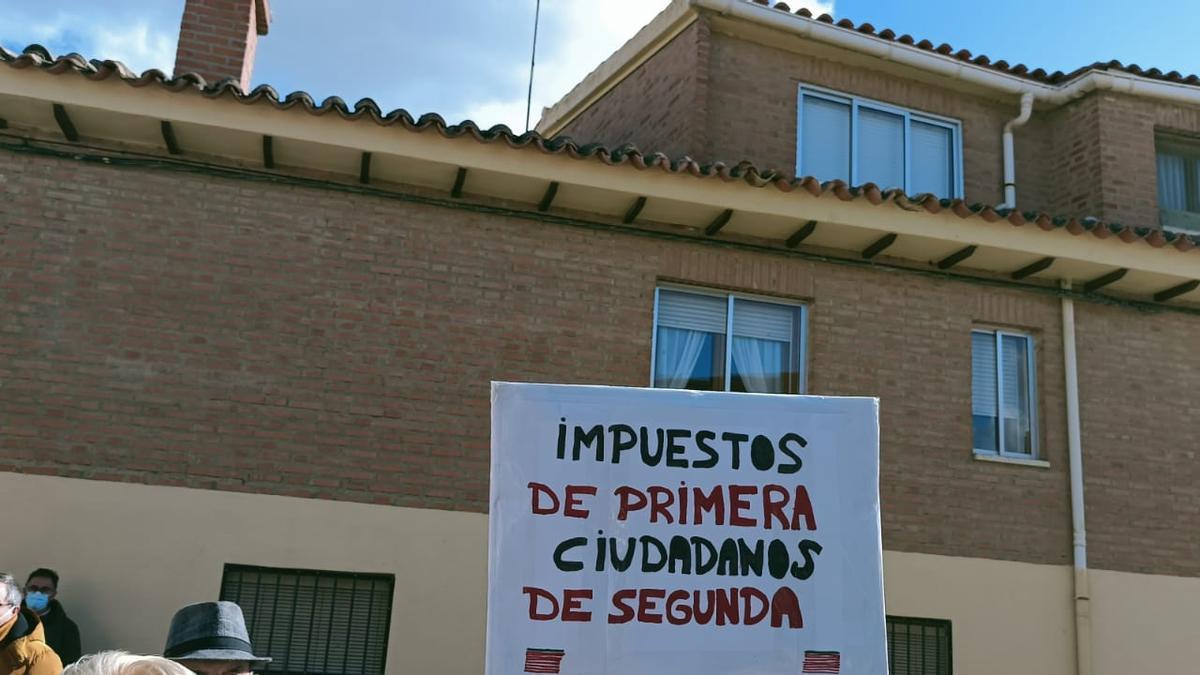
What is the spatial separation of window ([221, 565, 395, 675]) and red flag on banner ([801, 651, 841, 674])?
15.8 feet

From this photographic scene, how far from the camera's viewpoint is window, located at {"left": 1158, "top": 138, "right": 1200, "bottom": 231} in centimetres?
1283

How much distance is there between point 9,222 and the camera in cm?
859

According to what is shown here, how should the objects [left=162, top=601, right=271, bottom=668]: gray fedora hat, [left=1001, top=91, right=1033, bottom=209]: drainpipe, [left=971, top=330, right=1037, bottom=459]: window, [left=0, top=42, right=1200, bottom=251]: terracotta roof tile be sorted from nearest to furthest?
[left=162, top=601, right=271, bottom=668]: gray fedora hat < [left=0, top=42, right=1200, bottom=251]: terracotta roof tile < [left=971, top=330, right=1037, bottom=459]: window < [left=1001, top=91, right=1033, bottom=209]: drainpipe

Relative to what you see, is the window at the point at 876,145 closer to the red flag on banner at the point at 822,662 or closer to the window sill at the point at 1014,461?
the window sill at the point at 1014,461

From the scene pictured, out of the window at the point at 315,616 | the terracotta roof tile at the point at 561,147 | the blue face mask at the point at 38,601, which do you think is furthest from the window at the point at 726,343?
the blue face mask at the point at 38,601

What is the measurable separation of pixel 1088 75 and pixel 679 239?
5.60 metres

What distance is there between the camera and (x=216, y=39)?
1047cm

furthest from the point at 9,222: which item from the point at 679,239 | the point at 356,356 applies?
the point at 679,239

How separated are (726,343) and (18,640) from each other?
6075mm

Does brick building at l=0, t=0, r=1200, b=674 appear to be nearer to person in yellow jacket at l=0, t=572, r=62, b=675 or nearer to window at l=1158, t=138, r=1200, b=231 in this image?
window at l=1158, t=138, r=1200, b=231

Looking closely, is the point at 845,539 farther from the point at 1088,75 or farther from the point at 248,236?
the point at 1088,75

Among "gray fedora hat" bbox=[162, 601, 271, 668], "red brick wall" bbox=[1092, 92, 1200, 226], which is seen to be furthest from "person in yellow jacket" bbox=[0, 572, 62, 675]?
"red brick wall" bbox=[1092, 92, 1200, 226]

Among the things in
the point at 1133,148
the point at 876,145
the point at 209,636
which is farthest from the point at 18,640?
the point at 1133,148

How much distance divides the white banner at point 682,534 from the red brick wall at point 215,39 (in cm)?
695
